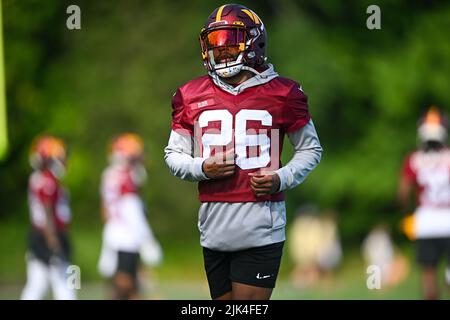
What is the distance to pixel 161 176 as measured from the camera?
19.0 m

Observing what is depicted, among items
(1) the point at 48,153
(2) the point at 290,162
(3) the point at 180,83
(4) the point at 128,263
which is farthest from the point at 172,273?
(2) the point at 290,162

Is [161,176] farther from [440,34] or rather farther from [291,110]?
[291,110]

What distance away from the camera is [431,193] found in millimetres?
9141

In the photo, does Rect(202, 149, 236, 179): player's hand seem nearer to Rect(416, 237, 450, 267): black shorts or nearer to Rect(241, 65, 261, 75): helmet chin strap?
Rect(241, 65, 261, 75): helmet chin strap

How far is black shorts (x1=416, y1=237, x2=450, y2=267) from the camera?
9.02 metres

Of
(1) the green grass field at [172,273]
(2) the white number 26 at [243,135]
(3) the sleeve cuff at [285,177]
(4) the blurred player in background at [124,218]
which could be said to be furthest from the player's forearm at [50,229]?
(3) the sleeve cuff at [285,177]

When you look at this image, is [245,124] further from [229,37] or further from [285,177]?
[229,37]

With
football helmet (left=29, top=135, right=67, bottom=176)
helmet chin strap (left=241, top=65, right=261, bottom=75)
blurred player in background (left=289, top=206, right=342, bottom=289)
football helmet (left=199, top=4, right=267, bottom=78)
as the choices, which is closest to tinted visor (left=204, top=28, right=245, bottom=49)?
football helmet (left=199, top=4, right=267, bottom=78)

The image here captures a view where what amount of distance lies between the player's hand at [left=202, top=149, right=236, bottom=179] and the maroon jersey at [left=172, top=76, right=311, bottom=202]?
6 centimetres

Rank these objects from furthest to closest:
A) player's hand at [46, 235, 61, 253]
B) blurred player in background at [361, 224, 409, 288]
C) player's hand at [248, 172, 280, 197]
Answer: blurred player in background at [361, 224, 409, 288] → player's hand at [46, 235, 61, 253] → player's hand at [248, 172, 280, 197]

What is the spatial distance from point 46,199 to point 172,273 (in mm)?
8603

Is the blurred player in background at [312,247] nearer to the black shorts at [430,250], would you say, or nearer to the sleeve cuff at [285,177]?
the black shorts at [430,250]

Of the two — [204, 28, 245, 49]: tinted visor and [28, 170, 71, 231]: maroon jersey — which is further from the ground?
[204, 28, 245, 49]: tinted visor

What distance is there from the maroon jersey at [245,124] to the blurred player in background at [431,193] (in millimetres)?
4828
